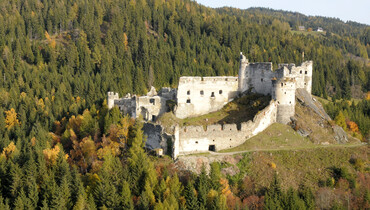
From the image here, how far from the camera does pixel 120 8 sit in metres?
138

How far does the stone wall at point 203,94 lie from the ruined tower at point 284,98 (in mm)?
8209

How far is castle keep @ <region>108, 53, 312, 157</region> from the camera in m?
49.1

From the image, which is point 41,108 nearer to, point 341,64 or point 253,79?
point 253,79

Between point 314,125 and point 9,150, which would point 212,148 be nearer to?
point 314,125

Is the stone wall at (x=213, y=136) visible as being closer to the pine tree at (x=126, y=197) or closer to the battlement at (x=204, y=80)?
the pine tree at (x=126, y=197)

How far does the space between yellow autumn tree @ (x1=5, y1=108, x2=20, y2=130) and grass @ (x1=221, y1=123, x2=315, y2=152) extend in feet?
155

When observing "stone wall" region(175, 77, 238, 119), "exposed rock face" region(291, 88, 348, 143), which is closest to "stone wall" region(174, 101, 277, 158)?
"exposed rock face" region(291, 88, 348, 143)

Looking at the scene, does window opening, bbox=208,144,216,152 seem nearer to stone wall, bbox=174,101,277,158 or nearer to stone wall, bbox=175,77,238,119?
stone wall, bbox=174,101,277,158

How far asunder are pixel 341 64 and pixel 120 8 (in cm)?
7412

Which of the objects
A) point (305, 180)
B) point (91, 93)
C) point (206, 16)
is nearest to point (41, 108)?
point (91, 93)

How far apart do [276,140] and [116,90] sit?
160 ft

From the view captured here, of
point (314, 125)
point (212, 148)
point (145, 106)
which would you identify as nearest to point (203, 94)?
point (145, 106)

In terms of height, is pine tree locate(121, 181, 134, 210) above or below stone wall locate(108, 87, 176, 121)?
below

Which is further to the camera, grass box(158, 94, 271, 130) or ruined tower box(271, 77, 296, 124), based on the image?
grass box(158, 94, 271, 130)
